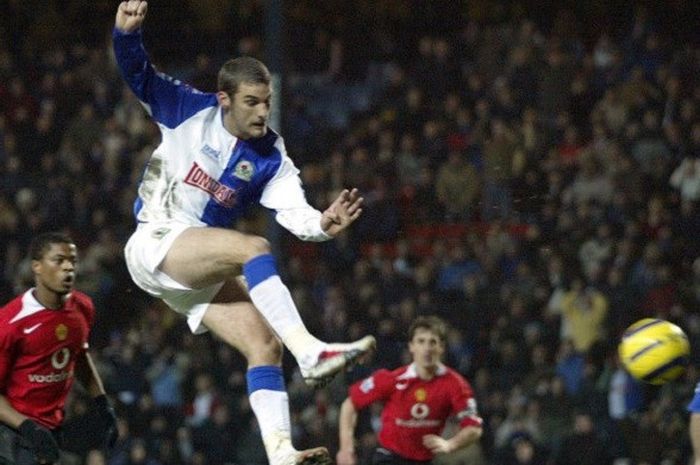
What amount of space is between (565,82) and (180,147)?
29.5ft

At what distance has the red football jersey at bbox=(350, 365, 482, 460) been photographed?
9.77m

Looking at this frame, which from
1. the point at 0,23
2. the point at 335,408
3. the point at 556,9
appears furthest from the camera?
the point at 0,23

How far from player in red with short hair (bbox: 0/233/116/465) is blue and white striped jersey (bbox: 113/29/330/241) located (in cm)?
92

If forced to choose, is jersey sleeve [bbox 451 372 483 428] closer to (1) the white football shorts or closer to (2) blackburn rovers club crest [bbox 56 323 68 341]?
(2) blackburn rovers club crest [bbox 56 323 68 341]

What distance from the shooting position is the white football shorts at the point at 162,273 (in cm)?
667

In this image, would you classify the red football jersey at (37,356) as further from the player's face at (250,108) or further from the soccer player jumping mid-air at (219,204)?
the player's face at (250,108)

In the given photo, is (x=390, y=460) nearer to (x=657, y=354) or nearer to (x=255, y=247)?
(x=657, y=354)

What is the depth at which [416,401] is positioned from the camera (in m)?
9.80

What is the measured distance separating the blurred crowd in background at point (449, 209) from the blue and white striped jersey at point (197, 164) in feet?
Answer: 16.2

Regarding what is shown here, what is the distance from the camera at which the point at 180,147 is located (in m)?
6.90

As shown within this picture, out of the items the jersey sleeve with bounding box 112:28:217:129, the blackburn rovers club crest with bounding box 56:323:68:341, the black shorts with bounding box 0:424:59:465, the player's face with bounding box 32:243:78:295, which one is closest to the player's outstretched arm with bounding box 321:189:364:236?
the jersey sleeve with bounding box 112:28:217:129

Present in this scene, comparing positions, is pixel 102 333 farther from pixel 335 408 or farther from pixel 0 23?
pixel 0 23

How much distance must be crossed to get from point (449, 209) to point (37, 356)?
291 inches

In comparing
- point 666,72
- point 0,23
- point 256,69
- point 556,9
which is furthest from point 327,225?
point 0,23
